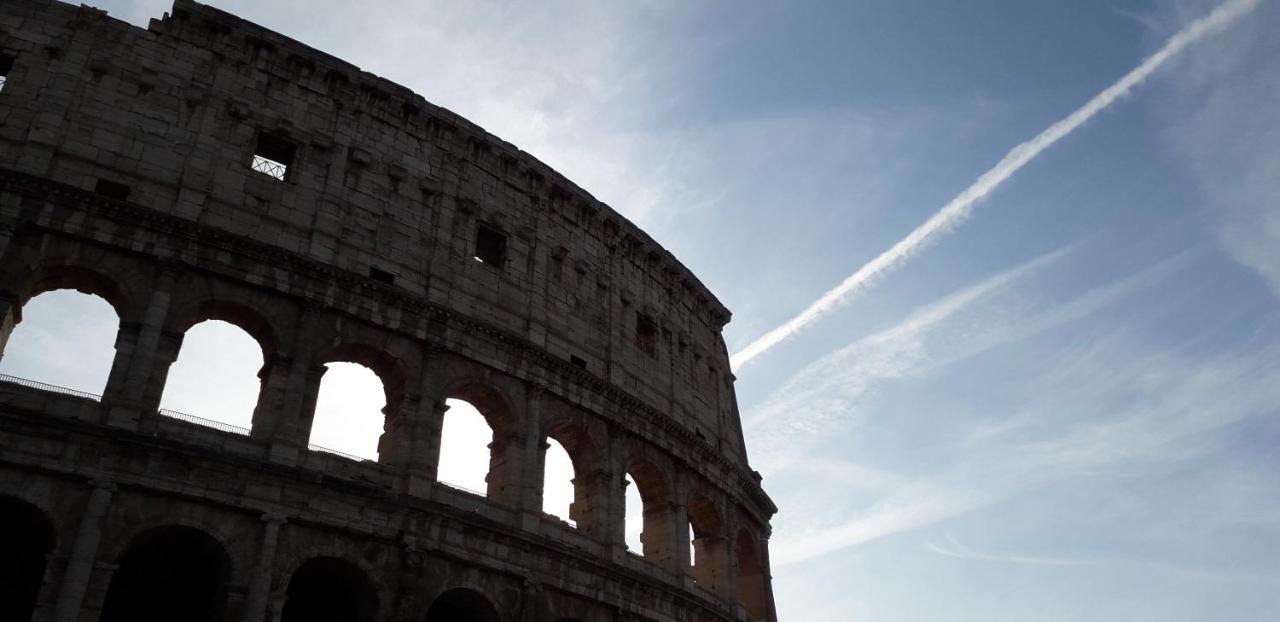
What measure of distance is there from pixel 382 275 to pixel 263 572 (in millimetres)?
7301

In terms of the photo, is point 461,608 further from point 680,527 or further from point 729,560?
point 729,560

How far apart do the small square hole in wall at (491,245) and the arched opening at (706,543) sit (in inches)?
323

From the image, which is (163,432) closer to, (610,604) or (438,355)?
(438,355)

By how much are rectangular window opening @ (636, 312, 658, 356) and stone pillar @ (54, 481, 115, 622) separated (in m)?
14.9

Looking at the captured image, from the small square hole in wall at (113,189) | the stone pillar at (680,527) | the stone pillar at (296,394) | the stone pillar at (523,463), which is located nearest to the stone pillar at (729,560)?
the stone pillar at (680,527)

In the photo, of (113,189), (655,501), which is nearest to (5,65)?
(113,189)

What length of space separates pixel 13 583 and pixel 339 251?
28.5 feet

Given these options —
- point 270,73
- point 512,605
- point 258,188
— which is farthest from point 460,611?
point 270,73

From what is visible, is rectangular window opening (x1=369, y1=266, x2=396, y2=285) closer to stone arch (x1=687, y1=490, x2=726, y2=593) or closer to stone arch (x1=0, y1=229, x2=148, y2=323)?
stone arch (x1=0, y1=229, x2=148, y2=323)

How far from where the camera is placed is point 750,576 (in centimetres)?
2973

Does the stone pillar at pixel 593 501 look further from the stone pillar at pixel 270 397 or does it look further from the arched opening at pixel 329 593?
the stone pillar at pixel 270 397

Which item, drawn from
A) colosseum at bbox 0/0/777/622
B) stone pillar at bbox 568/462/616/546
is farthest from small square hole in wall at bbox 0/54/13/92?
stone pillar at bbox 568/462/616/546

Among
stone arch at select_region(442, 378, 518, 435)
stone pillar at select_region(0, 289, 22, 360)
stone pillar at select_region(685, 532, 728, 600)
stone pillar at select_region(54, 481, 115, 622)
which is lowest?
stone pillar at select_region(54, 481, 115, 622)

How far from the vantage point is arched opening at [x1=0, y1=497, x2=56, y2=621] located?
666 inches
